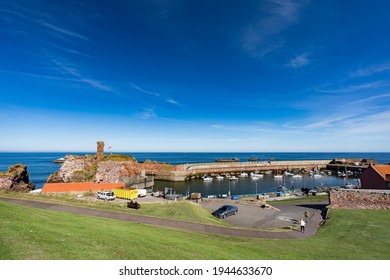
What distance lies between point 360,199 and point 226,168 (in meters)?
82.9

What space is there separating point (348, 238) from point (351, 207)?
13.8 meters

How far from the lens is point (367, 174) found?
35750 mm

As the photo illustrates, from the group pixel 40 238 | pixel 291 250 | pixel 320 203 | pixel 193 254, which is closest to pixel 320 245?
pixel 291 250

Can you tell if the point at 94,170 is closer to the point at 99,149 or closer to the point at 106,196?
the point at 99,149

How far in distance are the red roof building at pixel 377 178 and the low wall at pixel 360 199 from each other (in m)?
6.04

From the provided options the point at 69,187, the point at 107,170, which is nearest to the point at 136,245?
the point at 69,187

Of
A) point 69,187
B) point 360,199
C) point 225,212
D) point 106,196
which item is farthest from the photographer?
point 69,187

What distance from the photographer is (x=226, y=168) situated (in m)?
111

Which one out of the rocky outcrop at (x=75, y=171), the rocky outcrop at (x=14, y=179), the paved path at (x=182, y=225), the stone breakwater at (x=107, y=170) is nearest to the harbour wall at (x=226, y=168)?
the stone breakwater at (x=107, y=170)

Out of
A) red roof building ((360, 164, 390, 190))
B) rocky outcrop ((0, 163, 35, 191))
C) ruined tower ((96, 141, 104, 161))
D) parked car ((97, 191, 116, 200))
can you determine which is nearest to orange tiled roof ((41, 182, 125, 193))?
parked car ((97, 191, 116, 200))

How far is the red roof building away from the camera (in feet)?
108

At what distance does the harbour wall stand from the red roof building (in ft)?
210

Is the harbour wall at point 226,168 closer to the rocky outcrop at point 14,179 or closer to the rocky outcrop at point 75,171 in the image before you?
the rocky outcrop at point 75,171

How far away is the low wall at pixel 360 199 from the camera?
27.7 m
